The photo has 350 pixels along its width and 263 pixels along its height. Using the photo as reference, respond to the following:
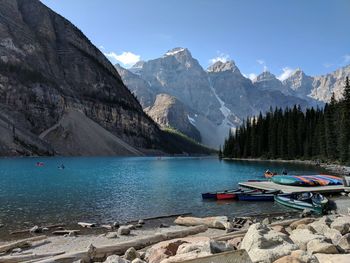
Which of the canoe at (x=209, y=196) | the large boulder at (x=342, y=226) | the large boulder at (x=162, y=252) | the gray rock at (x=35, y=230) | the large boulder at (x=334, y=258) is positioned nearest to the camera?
the large boulder at (x=334, y=258)

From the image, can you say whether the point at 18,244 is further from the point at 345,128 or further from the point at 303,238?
the point at 345,128

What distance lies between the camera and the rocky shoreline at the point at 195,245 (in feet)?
42.8

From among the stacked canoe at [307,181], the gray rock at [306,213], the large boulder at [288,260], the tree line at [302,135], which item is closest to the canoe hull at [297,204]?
the gray rock at [306,213]

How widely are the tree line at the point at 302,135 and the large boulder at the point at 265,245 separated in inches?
3705

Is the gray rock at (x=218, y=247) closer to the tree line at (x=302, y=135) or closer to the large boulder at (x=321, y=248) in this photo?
the large boulder at (x=321, y=248)

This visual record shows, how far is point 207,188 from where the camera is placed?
201 feet

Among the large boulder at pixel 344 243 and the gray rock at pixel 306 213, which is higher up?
the large boulder at pixel 344 243

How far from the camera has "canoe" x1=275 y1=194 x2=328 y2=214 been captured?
39.1 m

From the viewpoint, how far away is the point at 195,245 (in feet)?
44.8

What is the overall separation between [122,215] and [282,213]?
1634cm

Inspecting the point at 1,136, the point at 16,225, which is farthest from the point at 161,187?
the point at 1,136

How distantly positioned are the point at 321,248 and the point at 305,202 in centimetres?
2758

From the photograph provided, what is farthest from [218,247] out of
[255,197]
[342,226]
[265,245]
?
[255,197]

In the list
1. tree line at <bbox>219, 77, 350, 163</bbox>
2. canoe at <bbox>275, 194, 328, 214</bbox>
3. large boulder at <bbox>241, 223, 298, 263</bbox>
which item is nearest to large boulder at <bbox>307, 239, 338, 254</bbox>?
large boulder at <bbox>241, 223, 298, 263</bbox>
